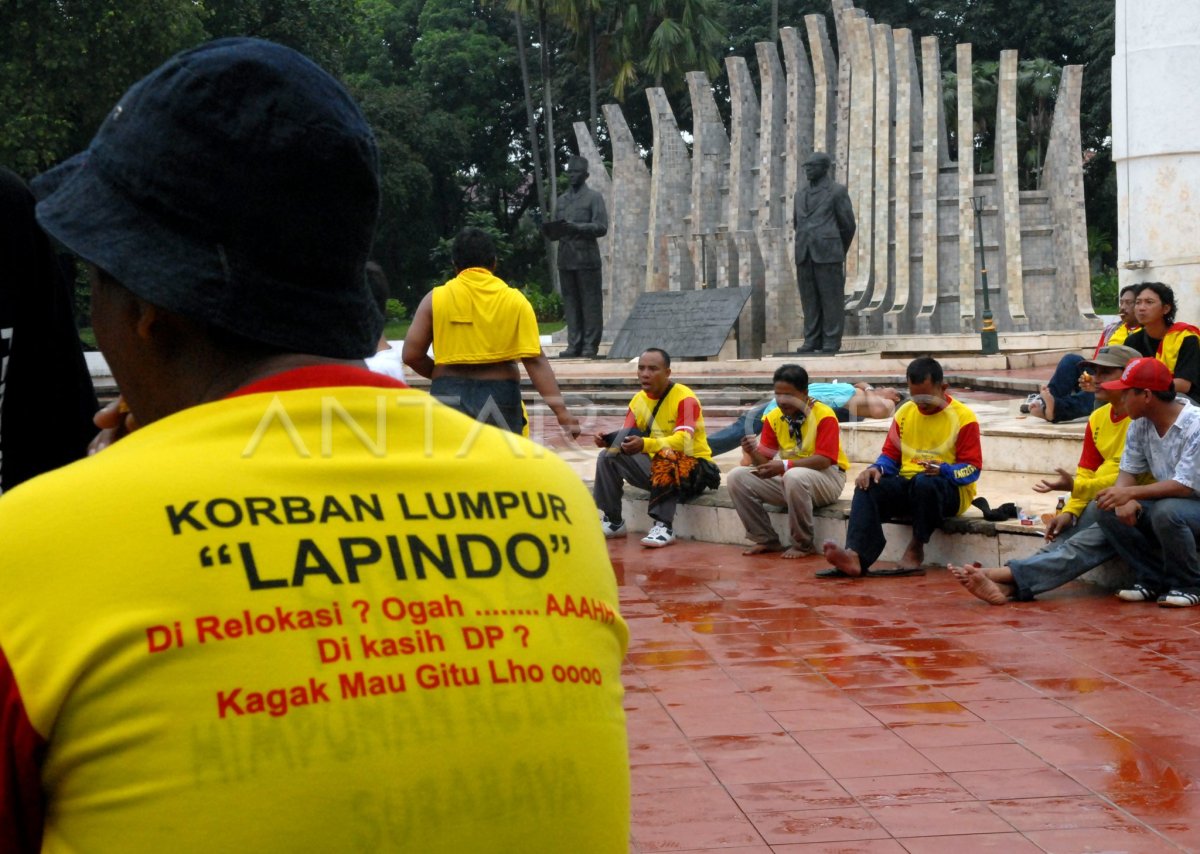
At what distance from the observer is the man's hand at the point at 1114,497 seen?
679cm

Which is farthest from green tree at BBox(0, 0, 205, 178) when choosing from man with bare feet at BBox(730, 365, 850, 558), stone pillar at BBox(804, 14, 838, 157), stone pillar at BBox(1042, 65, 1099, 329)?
man with bare feet at BBox(730, 365, 850, 558)

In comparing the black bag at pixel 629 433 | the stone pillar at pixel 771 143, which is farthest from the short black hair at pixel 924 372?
the stone pillar at pixel 771 143

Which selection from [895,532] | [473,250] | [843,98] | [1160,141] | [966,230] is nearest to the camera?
[473,250]

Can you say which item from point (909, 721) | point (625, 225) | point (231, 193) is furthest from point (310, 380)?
point (625, 225)

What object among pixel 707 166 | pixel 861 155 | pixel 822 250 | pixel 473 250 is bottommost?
pixel 473 250

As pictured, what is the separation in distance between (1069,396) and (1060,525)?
348 cm

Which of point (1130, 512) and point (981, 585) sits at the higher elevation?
point (1130, 512)

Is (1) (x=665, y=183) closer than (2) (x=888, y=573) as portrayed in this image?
No

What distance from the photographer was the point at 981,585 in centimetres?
700

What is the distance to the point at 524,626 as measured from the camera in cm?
124

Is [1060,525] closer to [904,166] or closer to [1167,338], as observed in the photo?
[1167,338]

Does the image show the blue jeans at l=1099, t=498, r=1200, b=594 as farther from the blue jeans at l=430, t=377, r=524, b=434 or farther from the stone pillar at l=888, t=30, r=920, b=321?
the stone pillar at l=888, t=30, r=920, b=321

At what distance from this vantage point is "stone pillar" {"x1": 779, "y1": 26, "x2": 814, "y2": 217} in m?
25.4

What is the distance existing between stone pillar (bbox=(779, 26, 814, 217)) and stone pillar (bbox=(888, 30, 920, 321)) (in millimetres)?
1814
